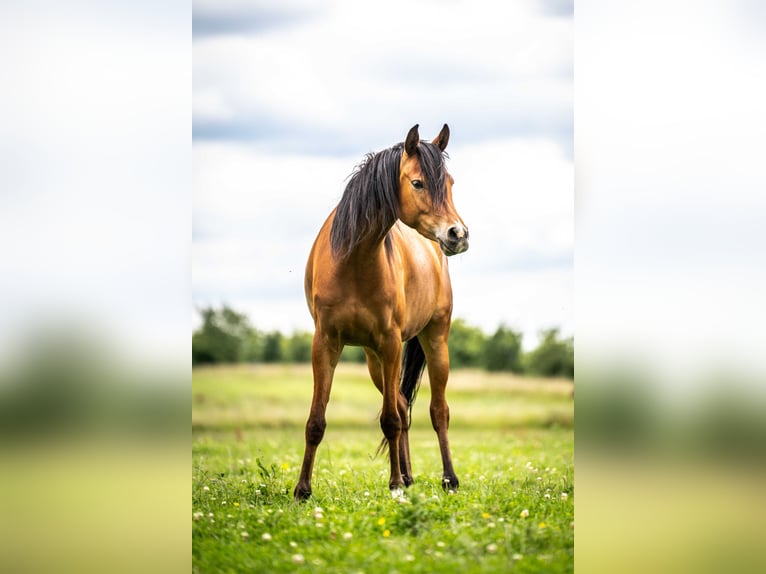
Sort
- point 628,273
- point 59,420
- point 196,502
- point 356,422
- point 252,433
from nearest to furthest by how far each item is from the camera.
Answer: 1. point 59,420
2. point 628,273
3. point 196,502
4. point 252,433
5. point 356,422

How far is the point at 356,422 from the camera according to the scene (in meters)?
13.1

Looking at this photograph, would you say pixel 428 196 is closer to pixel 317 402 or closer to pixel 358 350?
pixel 317 402

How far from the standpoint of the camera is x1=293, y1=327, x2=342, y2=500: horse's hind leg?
4656 mm

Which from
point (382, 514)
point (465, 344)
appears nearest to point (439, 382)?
point (382, 514)

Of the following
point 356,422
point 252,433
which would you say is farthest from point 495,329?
point 252,433

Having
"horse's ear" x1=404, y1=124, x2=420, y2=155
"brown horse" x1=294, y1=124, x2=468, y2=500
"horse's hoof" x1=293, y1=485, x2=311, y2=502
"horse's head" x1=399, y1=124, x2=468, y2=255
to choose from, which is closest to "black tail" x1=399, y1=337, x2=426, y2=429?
"brown horse" x1=294, y1=124, x2=468, y2=500

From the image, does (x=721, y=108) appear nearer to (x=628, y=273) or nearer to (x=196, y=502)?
(x=628, y=273)

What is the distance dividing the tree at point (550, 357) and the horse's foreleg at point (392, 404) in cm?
766

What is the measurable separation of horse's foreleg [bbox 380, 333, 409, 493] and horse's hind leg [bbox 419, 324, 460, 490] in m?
0.68

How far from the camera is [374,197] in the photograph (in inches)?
181

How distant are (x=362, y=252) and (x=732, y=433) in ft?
8.17

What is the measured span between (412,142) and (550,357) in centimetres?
937

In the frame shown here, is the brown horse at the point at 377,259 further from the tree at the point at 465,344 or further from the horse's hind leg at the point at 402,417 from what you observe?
the tree at the point at 465,344

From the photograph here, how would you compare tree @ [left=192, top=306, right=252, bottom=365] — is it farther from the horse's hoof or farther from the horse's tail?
the horse's hoof
